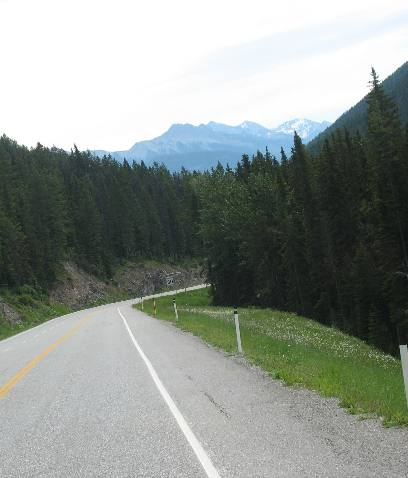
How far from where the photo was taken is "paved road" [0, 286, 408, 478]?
603 cm

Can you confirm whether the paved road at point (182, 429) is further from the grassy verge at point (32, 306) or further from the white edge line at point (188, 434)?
the grassy verge at point (32, 306)

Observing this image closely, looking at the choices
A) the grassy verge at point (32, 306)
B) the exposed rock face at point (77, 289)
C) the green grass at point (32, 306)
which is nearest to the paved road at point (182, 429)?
the grassy verge at point (32, 306)

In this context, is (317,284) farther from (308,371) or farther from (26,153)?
(26,153)

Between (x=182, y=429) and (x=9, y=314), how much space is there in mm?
50862

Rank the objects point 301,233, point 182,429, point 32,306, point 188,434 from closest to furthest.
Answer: point 188,434 → point 182,429 → point 301,233 → point 32,306

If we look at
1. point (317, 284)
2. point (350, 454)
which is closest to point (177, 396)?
point (350, 454)

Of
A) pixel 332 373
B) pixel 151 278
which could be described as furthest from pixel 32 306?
pixel 332 373

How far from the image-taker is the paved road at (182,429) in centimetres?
603

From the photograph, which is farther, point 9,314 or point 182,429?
point 9,314

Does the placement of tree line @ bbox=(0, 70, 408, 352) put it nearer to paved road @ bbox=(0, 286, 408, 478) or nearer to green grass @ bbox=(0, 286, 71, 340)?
green grass @ bbox=(0, 286, 71, 340)

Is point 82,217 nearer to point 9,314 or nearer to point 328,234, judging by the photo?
point 9,314

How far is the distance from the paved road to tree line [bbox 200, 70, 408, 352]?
30457mm

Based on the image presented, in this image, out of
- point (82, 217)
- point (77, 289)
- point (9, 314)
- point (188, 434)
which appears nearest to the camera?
point (188, 434)

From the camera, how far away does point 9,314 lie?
180ft
